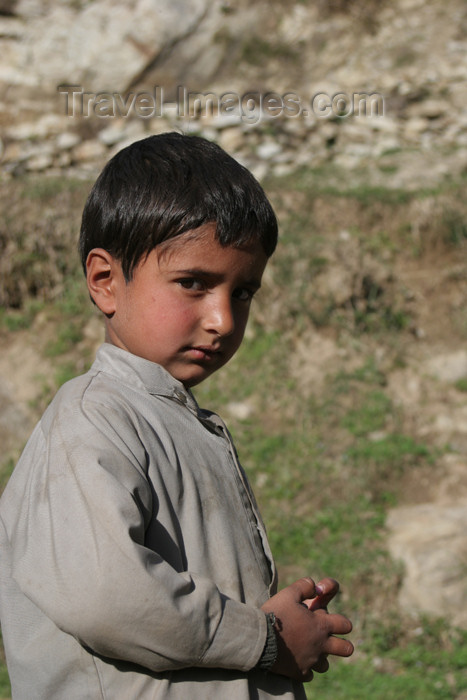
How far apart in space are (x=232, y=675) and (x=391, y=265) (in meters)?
5.03

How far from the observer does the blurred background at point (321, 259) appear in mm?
3891

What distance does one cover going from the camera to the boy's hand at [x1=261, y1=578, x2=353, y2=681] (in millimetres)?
1154

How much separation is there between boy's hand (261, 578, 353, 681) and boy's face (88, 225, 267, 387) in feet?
1.36

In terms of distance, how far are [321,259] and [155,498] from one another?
15.0 ft

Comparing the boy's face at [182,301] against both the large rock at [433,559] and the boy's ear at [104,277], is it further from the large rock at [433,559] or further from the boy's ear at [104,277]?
the large rock at [433,559]

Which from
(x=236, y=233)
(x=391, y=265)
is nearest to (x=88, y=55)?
(x=391, y=265)

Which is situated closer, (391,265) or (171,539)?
(171,539)

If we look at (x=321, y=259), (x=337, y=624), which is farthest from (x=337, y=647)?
(x=321, y=259)

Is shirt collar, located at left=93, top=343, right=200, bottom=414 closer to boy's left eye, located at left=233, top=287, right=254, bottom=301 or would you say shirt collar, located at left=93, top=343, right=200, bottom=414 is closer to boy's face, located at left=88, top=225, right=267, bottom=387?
boy's face, located at left=88, top=225, right=267, bottom=387

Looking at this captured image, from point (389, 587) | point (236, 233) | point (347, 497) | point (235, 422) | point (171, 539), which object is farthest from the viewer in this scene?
point (235, 422)

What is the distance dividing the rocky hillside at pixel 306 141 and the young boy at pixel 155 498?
300 centimetres

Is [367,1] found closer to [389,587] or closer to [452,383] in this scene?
[452,383]

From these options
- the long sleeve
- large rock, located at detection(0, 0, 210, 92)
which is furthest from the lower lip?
large rock, located at detection(0, 0, 210, 92)

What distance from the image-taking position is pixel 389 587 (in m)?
3.74
